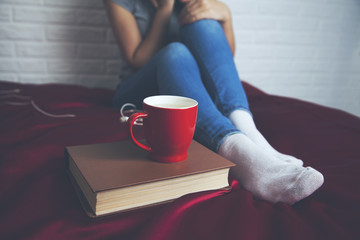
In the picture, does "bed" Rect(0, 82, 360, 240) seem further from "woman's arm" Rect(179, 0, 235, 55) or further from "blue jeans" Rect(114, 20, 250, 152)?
"woman's arm" Rect(179, 0, 235, 55)

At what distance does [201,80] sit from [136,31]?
0.42 m

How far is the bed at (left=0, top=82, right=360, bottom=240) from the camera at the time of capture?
0.43 m

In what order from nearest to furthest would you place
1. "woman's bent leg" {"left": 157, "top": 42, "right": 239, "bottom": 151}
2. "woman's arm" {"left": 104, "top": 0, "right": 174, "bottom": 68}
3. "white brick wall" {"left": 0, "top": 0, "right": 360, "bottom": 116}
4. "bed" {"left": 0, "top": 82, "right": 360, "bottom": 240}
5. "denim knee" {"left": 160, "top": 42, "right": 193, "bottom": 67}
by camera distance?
"bed" {"left": 0, "top": 82, "right": 360, "bottom": 240}
"woman's bent leg" {"left": 157, "top": 42, "right": 239, "bottom": 151}
"denim knee" {"left": 160, "top": 42, "right": 193, "bottom": 67}
"woman's arm" {"left": 104, "top": 0, "right": 174, "bottom": 68}
"white brick wall" {"left": 0, "top": 0, "right": 360, "bottom": 116}

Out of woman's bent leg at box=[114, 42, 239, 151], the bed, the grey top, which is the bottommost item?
the bed

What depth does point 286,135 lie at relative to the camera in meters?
0.85

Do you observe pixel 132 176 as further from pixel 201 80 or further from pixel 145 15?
pixel 145 15

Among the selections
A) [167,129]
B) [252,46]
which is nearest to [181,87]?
[167,129]

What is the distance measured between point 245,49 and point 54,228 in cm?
153

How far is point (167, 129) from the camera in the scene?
510mm

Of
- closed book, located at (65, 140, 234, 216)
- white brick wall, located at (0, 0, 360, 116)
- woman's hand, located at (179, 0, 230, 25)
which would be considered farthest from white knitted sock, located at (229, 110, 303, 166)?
white brick wall, located at (0, 0, 360, 116)

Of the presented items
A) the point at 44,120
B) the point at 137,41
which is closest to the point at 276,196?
the point at 44,120

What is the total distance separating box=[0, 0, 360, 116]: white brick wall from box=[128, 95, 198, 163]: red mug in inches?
40.8

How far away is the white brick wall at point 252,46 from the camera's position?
1357 mm

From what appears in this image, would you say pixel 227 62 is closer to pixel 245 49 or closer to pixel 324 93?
pixel 245 49
